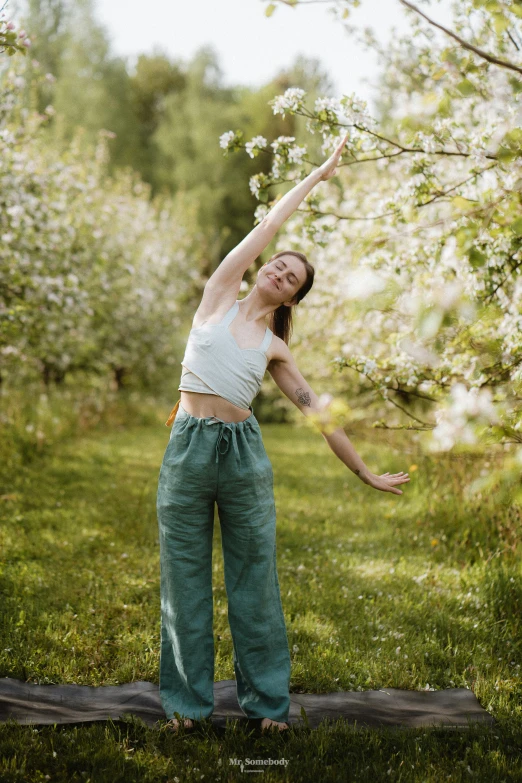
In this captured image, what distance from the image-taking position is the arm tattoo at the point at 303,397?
9.01ft

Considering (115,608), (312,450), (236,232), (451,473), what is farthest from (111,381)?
(236,232)

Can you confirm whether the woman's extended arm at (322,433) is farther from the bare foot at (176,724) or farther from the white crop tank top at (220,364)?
the bare foot at (176,724)

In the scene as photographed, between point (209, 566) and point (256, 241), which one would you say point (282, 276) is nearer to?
point (256, 241)

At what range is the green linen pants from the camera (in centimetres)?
256

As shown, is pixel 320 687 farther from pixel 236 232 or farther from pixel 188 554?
pixel 236 232

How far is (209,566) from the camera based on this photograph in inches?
106

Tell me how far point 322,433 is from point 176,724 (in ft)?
4.23

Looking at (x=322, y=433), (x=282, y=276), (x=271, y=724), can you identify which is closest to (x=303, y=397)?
(x=322, y=433)

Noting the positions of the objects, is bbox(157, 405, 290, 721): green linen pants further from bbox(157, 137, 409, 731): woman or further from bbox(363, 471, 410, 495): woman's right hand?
bbox(363, 471, 410, 495): woman's right hand

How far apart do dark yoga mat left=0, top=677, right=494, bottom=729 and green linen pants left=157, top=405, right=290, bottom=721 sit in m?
0.15

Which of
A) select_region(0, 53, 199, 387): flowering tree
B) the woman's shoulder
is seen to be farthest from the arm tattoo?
select_region(0, 53, 199, 387): flowering tree

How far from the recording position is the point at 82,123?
77.5 feet

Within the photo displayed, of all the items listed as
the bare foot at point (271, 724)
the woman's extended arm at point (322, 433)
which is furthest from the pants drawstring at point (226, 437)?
the bare foot at point (271, 724)

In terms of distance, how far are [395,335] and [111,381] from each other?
867 centimetres
